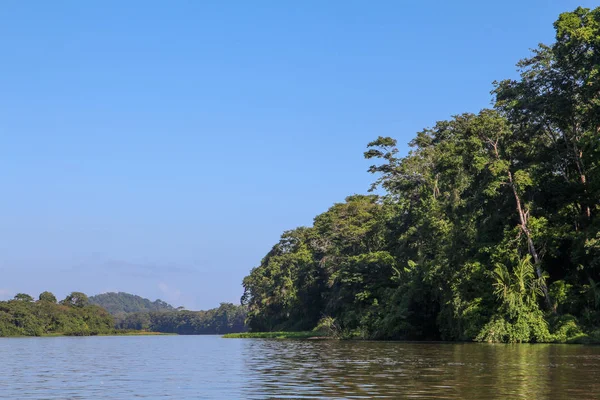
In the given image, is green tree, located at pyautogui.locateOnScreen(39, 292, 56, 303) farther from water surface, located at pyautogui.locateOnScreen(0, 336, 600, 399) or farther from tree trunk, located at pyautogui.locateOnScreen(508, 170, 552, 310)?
water surface, located at pyautogui.locateOnScreen(0, 336, 600, 399)

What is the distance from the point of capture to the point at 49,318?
17188cm

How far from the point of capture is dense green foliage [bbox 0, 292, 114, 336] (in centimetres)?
16300

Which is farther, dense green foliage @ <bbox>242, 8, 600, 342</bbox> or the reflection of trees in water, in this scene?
dense green foliage @ <bbox>242, 8, 600, 342</bbox>

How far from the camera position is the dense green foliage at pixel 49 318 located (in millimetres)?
163000

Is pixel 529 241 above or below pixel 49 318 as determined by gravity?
above

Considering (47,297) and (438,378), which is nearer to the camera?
(438,378)

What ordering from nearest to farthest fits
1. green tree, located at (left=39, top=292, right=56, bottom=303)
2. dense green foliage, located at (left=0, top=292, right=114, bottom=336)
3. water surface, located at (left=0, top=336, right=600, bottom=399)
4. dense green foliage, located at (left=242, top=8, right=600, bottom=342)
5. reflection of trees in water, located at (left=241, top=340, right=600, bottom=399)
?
reflection of trees in water, located at (left=241, top=340, right=600, bottom=399)
water surface, located at (left=0, top=336, right=600, bottom=399)
dense green foliage, located at (left=242, top=8, right=600, bottom=342)
dense green foliage, located at (left=0, top=292, right=114, bottom=336)
green tree, located at (left=39, top=292, right=56, bottom=303)

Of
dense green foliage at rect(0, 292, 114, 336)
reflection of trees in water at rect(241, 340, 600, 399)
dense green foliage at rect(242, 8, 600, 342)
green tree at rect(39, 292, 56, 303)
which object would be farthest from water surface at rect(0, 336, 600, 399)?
green tree at rect(39, 292, 56, 303)

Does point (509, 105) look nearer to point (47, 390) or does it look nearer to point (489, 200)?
point (489, 200)

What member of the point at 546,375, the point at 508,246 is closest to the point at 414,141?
the point at 508,246

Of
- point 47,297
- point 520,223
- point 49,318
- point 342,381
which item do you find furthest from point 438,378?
point 47,297

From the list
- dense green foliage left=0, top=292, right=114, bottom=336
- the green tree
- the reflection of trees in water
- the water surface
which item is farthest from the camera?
the green tree

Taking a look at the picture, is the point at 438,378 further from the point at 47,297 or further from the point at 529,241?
the point at 47,297

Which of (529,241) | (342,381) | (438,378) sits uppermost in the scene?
(529,241)
